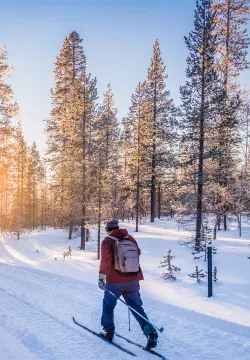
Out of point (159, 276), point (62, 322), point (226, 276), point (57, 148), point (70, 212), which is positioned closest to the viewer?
point (62, 322)

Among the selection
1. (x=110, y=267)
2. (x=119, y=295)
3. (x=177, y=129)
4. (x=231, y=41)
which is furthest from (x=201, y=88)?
(x=119, y=295)

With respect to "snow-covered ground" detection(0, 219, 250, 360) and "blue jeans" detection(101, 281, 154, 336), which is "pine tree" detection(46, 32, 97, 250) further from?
"blue jeans" detection(101, 281, 154, 336)

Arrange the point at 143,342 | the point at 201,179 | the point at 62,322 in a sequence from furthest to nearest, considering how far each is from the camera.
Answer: the point at 201,179 < the point at 62,322 < the point at 143,342

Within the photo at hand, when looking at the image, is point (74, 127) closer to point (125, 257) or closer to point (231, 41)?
point (231, 41)

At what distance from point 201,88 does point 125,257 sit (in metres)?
16.4

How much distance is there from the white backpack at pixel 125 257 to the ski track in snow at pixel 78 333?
1322mm

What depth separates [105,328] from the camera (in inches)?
211

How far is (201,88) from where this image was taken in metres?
19.0

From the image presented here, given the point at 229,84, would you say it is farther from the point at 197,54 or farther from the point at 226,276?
the point at 226,276

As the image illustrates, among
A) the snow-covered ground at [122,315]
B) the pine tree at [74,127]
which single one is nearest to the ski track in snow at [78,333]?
the snow-covered ground at [122,315]

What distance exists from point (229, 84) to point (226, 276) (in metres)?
17.1

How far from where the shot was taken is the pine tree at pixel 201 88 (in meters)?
18.6

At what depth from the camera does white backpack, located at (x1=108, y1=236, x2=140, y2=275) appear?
5223 mm

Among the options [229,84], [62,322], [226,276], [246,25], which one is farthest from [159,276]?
[246,25]
